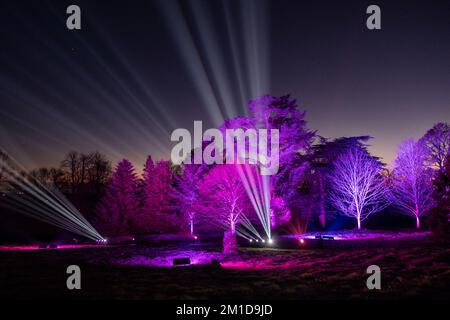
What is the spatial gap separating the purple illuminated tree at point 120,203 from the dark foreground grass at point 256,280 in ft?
83.8

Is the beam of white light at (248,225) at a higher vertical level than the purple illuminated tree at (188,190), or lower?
lower

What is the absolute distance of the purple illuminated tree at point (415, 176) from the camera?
33250 millimetres

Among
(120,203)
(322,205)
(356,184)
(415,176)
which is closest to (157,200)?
(120,203)

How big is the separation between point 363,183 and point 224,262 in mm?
22475

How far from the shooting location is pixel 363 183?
34.5 meters

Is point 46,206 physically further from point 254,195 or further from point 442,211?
point 442,211

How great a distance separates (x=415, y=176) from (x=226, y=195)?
1818cm

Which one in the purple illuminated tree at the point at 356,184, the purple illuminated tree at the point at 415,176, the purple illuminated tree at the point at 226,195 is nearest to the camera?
the purple illuminated tree at the point at 226,195

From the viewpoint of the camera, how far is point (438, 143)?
3378 cm

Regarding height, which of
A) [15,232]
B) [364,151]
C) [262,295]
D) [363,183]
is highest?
[364,151]

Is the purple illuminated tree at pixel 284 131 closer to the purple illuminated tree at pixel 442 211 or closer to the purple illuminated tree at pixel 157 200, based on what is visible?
the purple illuminated tree at pixel 157 200

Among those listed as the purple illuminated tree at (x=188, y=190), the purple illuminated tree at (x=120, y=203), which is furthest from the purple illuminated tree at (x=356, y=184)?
the purple illuminated tree at (x=120, y=203)
